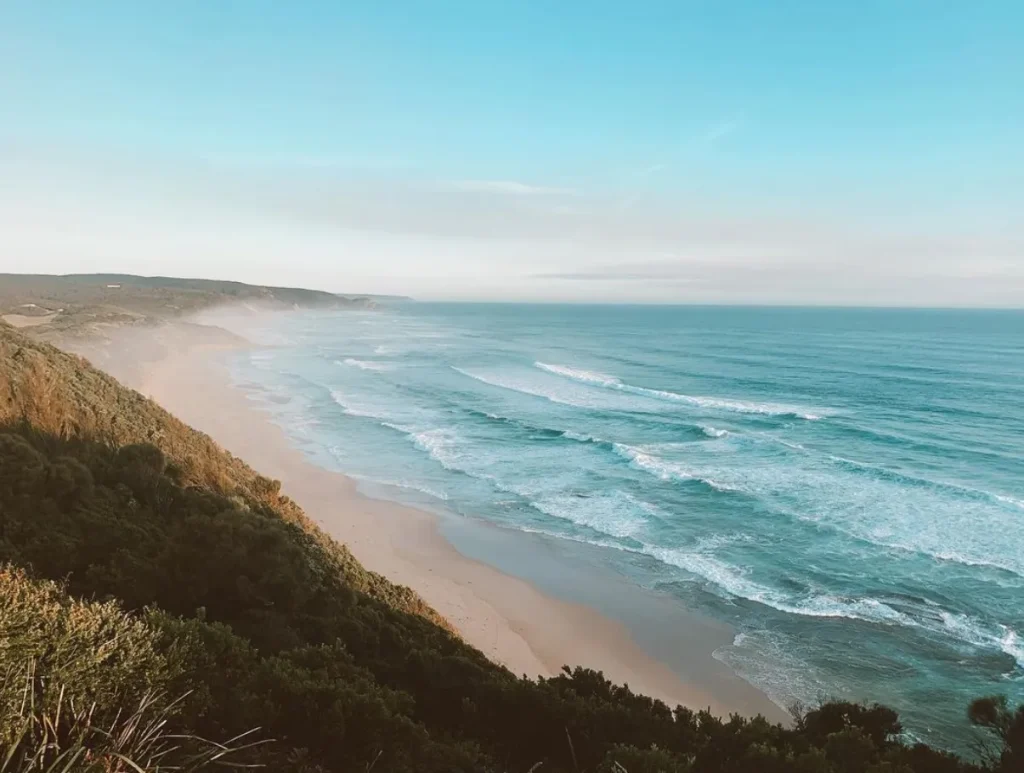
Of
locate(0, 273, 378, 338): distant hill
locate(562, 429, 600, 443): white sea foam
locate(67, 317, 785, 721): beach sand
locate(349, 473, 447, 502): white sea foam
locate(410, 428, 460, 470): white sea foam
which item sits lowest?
locate(67, 317, 785, 721): beach sand

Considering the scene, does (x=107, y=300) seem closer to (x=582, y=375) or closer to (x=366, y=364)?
(x=366, y=364)

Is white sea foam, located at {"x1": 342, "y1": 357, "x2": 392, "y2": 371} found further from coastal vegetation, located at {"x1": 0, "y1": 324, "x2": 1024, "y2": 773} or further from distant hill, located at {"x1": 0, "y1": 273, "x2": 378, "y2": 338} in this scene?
coastal vegetation, located at {"x1": 0, "y1": 324, "x2": 1024, "y2": 773}

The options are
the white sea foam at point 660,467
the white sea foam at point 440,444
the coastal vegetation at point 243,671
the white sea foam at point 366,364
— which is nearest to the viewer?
the coastal vegetation at point 243,671

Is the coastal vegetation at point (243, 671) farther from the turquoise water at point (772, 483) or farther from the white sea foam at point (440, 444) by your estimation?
the white sea foam at point (440, 444)

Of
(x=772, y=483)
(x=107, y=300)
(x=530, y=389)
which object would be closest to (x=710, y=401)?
(x=530, y=389)

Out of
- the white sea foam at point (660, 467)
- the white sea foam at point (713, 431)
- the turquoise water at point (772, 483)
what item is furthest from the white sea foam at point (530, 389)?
the white sea foam at point (660, 467)

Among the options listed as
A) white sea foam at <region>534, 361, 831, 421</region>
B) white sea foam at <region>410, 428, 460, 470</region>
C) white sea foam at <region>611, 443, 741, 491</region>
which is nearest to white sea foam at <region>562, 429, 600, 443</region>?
white sea foam at <region>611, 443, 741, 491</region>
